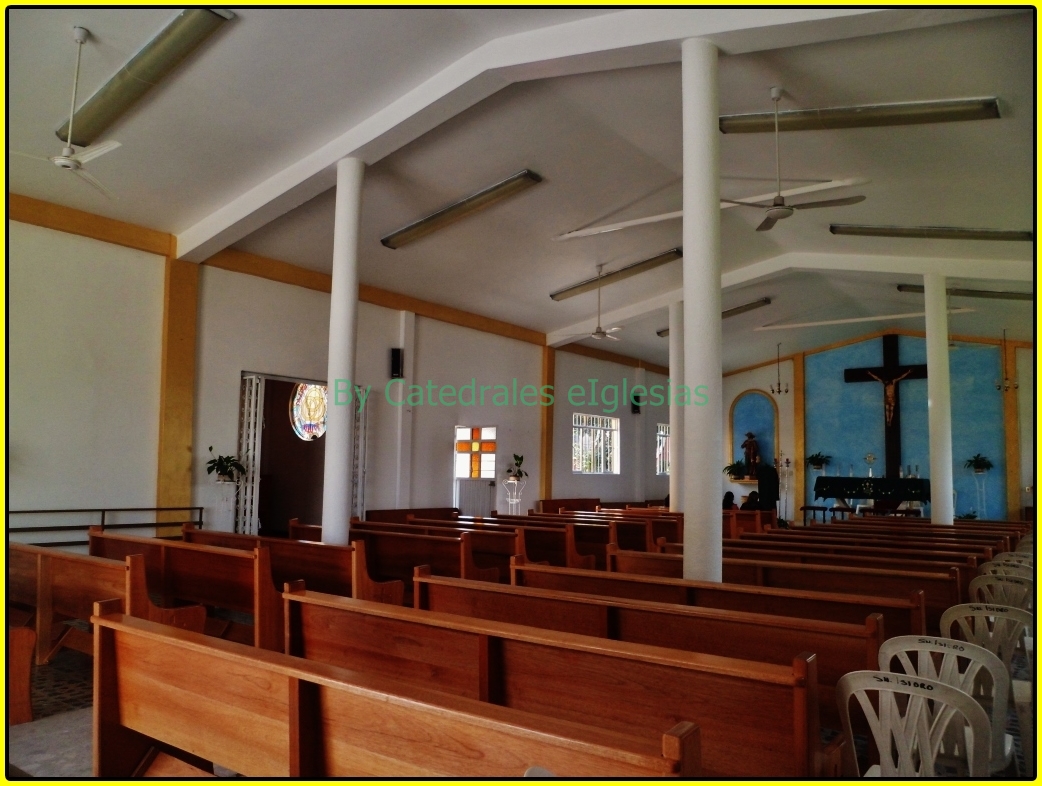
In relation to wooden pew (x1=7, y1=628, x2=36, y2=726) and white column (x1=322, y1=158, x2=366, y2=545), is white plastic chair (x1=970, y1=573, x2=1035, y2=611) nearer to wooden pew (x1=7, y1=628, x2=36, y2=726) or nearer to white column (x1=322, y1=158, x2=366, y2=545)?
white column (x1=322, y1=158, x2=366, y2=545)

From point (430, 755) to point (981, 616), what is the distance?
2674mm

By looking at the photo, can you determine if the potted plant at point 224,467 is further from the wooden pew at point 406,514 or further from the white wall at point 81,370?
the wooden pew at point 406,514

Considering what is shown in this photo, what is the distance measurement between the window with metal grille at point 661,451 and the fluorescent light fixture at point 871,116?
11602mm

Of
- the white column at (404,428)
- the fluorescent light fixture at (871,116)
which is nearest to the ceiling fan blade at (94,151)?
the fluorescent light fixture at (871,116)

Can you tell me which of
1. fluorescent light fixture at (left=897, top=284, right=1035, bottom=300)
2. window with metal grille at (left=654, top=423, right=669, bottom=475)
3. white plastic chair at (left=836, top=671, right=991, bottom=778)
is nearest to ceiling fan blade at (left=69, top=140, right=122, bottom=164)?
white plastic chair at (left=836, top=671, right=991, bottom=778)

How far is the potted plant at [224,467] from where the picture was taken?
8.11m

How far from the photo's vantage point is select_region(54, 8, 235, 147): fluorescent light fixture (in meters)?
4.81

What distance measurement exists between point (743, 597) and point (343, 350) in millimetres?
4120

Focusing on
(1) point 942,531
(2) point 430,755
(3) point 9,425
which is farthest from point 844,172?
(3) point 9,425

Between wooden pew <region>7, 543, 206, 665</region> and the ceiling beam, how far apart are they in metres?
3.81

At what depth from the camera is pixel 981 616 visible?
3168 millimetres

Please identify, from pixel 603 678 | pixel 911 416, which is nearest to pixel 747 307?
pixel 911 416

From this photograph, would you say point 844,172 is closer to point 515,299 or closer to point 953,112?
point 953,112

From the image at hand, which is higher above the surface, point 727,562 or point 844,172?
point 844,172
